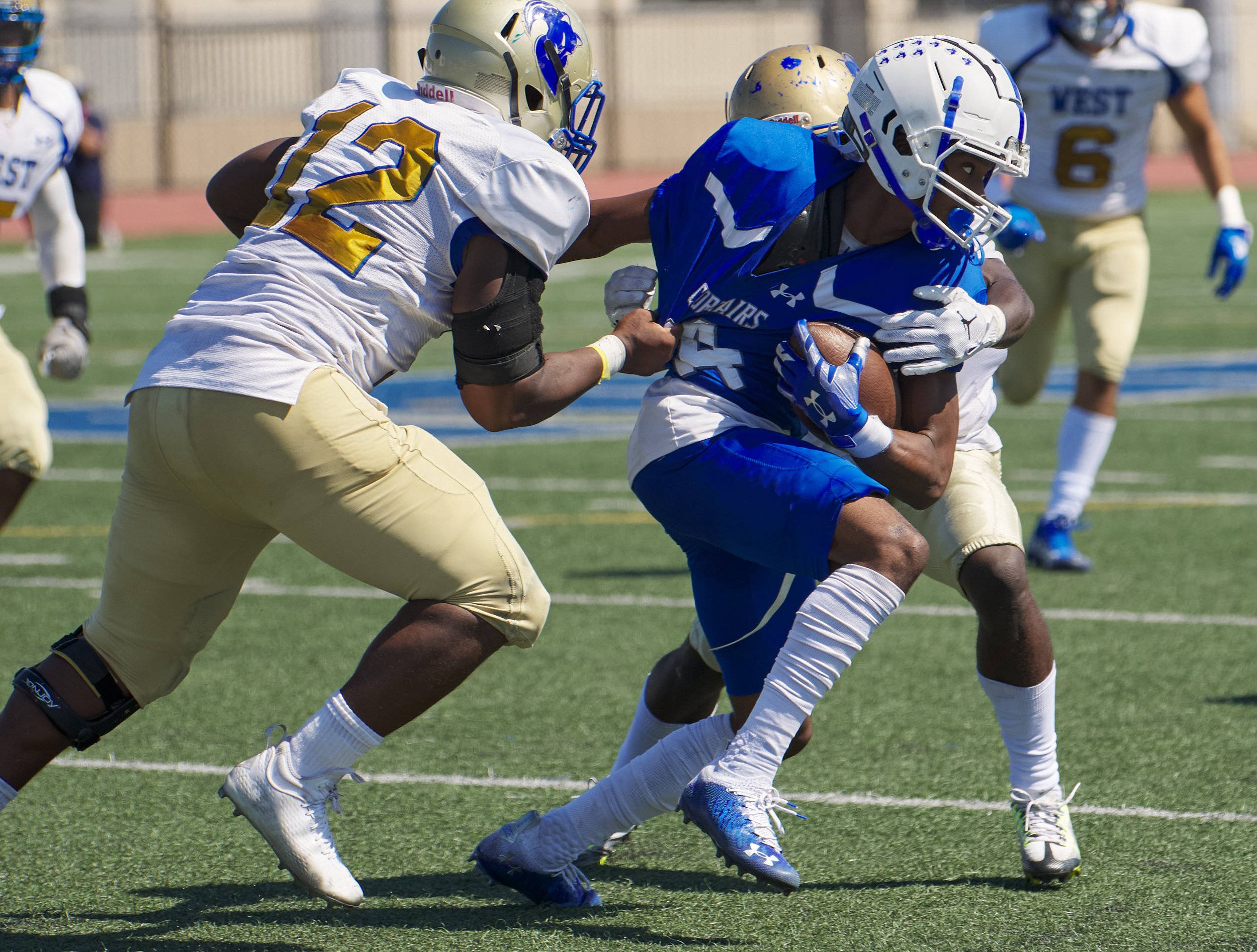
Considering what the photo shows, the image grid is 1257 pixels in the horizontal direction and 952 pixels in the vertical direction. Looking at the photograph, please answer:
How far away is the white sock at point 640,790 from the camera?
11.7 ft

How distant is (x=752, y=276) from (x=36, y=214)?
11.3 feet

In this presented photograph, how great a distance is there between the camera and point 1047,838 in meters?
3.60

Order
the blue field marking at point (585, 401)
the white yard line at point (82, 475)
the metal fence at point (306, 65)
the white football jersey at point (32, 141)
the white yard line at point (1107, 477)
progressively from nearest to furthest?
the white football jersey at point (32, 141) < the white yard line at point (1107, 477) < the white yard line at point (82, 475) < the blue field marking at point (585, 401) < the metal fence at point (306, 65)

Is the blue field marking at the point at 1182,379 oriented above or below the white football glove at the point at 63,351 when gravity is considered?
below

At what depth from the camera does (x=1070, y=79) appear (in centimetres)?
718

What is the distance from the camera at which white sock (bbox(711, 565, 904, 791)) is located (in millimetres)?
3217

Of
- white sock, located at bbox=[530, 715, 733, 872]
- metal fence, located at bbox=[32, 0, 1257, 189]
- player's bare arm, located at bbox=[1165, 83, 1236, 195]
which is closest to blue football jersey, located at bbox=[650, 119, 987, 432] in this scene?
white sock, located at bbox=[530, 715, 733, 872]

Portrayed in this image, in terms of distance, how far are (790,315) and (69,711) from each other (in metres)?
1.50

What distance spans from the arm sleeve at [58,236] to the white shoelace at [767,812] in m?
3.66

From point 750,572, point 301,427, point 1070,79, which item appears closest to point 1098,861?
point 750,572

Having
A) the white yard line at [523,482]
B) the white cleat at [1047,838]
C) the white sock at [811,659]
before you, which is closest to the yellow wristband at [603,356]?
the white sock at [811,659]

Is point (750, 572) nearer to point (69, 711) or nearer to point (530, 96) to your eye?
point (530, 96)

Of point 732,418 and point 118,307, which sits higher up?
point 732,418

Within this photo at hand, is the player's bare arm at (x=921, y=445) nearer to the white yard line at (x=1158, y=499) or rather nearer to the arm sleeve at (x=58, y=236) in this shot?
the arm sleeve at (x=58, y=236)
